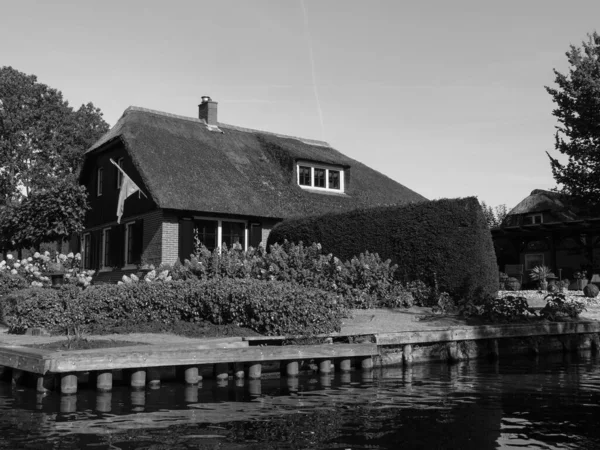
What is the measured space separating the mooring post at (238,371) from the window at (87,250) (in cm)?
1786

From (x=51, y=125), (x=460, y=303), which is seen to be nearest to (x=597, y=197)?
(x=460, y=303)

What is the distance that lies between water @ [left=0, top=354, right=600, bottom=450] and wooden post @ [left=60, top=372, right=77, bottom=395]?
0.16 metres

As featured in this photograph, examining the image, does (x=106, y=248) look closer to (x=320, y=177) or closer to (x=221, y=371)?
(x=320, y=177)

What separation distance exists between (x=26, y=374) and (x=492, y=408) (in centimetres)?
727

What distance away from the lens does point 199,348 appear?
1063 cm

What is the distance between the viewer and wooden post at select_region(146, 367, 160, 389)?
10125mm

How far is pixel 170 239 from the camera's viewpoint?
881 inches

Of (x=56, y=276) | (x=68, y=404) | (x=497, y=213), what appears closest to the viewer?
(x=68, y=404)

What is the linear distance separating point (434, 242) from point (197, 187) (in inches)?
383

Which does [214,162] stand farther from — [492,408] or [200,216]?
[492,408]

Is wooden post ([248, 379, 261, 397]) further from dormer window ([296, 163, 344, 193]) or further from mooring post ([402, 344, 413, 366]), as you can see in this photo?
dormer window ([296, 163, 344, 193])

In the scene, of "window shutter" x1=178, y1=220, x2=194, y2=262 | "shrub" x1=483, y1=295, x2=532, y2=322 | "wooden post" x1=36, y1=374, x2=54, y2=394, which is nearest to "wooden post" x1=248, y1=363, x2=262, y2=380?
"wooden post" x1=36, y1=374, x2=54, y2=394

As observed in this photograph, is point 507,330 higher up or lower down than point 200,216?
lower down

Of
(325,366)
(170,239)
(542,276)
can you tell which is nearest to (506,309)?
(325,366)
